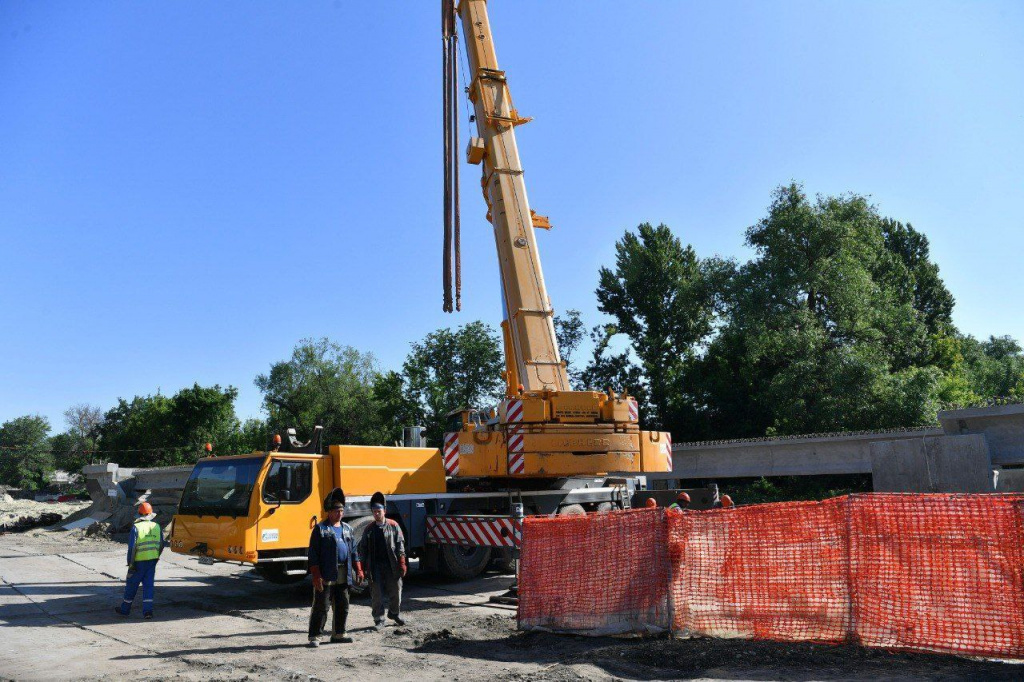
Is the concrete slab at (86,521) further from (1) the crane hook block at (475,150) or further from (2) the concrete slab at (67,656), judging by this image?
(1) the crane hook block at (475,150)

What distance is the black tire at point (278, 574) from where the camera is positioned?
→ 11.2 meters

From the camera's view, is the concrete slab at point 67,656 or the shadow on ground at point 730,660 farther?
the concrete slab at point 67,656

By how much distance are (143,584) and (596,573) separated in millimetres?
6444

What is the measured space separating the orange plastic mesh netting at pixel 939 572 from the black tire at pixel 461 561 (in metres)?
7.66

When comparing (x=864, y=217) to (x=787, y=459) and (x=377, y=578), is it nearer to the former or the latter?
(x=787, y=459)

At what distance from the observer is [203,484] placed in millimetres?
11555

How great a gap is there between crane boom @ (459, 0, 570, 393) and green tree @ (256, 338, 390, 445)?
130 ft

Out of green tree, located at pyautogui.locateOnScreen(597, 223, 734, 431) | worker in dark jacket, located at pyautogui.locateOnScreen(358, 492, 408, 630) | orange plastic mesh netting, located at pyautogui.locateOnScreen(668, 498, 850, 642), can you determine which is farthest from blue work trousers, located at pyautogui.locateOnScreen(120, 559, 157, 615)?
green tree, located at pyautogui.locateOnScreen(597, 223, 734, 431)

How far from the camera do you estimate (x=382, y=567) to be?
947 cm

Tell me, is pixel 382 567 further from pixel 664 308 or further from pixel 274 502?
pixel 664 308

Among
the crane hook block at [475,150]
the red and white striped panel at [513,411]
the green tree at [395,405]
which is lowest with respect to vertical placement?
the red and white striped panel at [513,411]

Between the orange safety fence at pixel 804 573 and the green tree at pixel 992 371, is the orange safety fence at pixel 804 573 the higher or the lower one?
the lower one

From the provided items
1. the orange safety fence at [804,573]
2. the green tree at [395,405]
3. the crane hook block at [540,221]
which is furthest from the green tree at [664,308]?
the orange safety fence at [804,573]

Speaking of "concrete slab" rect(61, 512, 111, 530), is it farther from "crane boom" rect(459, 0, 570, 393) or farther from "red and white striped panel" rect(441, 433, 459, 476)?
"crane boom" rect(459, 0, 570, 393)
